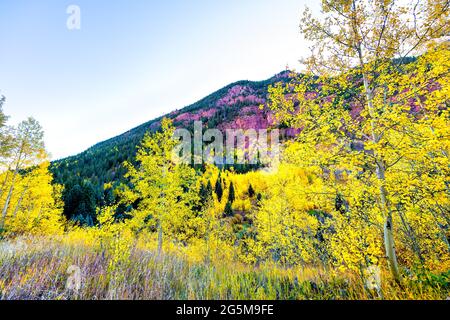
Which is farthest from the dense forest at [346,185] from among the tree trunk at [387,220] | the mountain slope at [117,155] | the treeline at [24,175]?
the treeline at [24,175]

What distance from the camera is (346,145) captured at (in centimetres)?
483

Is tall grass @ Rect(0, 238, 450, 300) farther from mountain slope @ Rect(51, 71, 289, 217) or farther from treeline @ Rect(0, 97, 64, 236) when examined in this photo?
treeline @ Rect(0, 97, 64, 236)

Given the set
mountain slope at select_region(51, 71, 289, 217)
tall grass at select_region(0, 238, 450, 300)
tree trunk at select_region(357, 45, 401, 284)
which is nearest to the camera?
tall grass at select_region(0, 238, 450, 300)

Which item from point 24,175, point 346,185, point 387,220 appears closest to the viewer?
point 387,220

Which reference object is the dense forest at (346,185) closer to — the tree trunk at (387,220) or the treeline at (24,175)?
the tree trunk at (387,220)

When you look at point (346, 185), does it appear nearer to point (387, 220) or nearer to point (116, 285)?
point (387, 220)

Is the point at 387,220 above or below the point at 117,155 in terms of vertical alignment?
below

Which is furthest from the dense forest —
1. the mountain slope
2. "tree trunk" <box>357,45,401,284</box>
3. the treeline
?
the treeline

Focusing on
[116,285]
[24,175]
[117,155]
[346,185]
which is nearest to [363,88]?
[346,185]

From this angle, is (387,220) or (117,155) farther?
(117,155)

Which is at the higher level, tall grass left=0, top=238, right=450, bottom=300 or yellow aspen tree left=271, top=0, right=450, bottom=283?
yellow aspen tree left=271, top=0, right=450, bottom=283

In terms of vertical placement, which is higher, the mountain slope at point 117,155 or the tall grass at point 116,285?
the mountain slope at point 117,155
